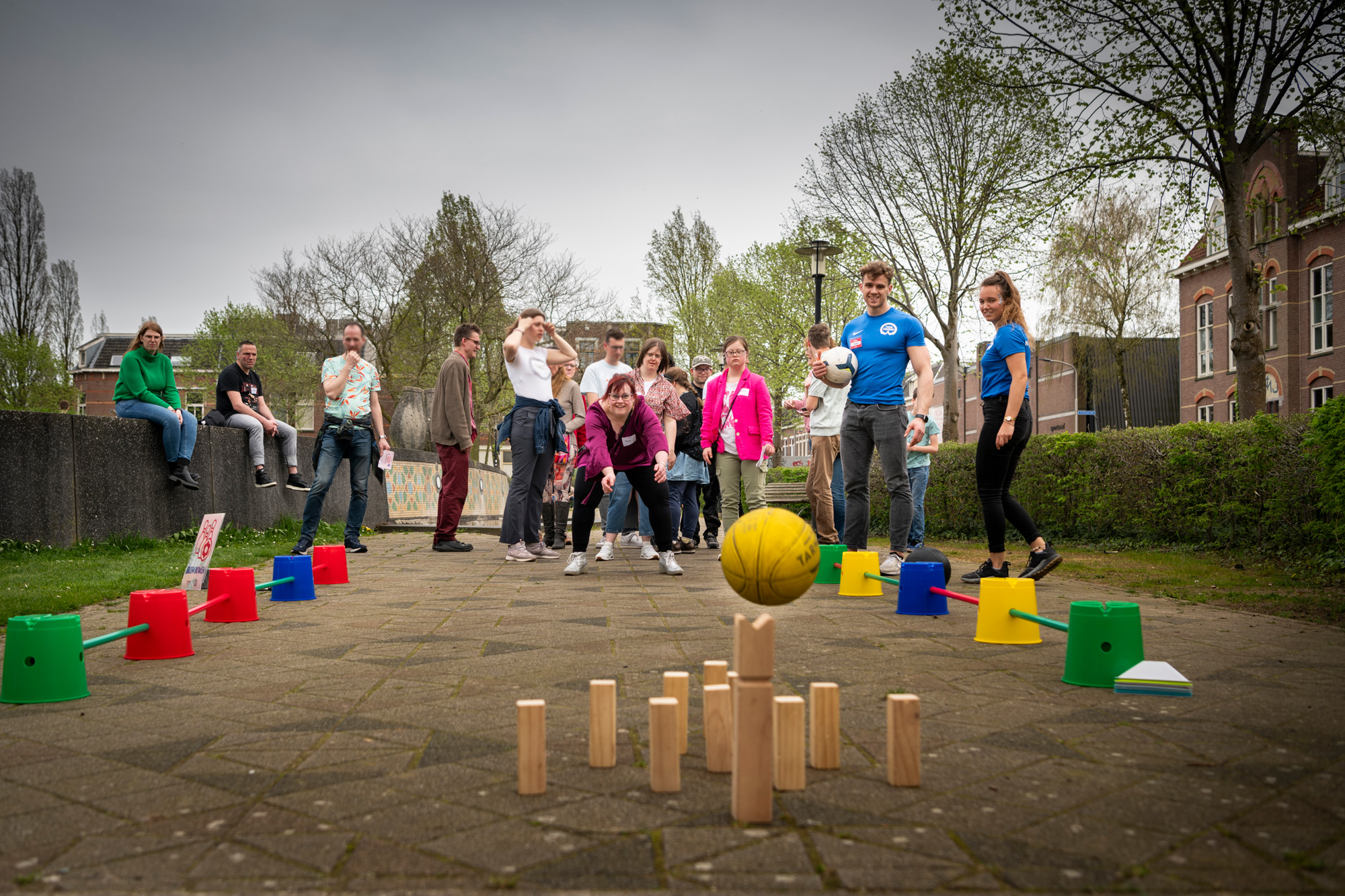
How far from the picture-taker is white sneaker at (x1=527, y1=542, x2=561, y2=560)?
934cm

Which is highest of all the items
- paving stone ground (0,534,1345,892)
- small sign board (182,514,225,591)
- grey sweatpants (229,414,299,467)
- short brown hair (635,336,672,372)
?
short brown hair (635,336,672,372)

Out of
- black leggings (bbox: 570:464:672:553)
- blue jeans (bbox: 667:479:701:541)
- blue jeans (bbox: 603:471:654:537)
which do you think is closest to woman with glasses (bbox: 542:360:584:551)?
blue jeans (bbox: 667:479:701:541)

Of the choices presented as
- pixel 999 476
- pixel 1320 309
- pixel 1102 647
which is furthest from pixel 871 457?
pixel 1320 309

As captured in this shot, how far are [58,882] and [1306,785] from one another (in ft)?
10.3

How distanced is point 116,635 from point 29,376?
5158 centimetres

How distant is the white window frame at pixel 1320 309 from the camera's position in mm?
29969

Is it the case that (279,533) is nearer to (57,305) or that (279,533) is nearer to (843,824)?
(843,824)

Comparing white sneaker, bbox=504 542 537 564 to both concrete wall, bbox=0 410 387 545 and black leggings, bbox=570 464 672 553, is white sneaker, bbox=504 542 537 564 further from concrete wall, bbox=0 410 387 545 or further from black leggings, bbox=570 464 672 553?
concrete wall, bbox=0 410 387 545

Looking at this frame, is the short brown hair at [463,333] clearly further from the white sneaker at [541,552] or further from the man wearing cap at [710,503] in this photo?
the man wearing cap at [710,503]

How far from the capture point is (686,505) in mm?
11094

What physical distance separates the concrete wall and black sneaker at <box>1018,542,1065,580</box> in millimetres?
8570

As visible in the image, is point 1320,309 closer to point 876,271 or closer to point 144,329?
point 876,271

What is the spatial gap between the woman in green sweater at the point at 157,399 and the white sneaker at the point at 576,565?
4.97 m

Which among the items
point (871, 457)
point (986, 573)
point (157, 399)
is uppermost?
point (157, 399)
